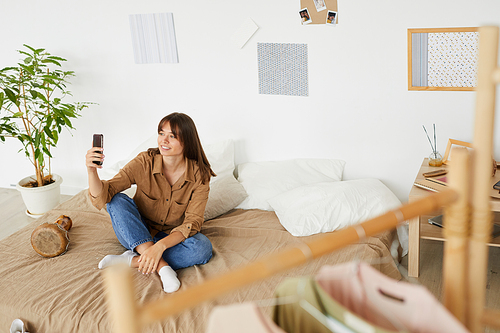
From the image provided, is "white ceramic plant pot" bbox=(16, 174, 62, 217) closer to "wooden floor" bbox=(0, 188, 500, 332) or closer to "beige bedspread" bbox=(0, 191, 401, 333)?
"wooden floor" bbox=(0, 188, 500, 332)

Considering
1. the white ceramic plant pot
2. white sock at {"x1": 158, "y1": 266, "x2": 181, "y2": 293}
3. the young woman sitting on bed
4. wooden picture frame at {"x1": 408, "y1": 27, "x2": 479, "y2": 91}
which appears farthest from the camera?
the white ceramic plant pot

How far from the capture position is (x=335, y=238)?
76 centimetres

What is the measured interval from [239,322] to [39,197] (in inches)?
111

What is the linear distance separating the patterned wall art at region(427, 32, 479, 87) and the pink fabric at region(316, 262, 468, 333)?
6.04 feet

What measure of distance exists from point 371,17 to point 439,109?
24.0 inches

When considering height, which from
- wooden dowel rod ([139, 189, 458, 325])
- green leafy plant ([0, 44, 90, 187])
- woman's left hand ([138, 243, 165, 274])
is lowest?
woman's left hand ([138, 243, 165, 274])

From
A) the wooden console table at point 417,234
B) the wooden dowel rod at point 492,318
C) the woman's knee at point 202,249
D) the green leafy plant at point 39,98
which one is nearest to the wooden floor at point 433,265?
the wooden console table at point 417,234

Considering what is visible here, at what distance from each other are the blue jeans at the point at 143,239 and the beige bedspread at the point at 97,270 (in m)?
0.05

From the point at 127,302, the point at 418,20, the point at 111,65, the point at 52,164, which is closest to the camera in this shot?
the point at 127,302

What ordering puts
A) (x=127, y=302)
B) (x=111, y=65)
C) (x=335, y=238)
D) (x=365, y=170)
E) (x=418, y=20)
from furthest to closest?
(x=111, y=65)
(x=365, y=170)
(x=418, y=20)
(x=335, y=238)
(x=127, y=302)

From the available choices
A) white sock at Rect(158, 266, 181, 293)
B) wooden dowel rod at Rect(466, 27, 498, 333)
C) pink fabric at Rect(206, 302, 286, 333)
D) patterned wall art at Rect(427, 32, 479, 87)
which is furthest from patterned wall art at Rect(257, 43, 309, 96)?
pink fabric at Rect(206, 302, 286, 333)

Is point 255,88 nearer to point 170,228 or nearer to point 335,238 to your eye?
point 170,228

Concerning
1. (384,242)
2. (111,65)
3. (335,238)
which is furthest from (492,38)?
(111,65)

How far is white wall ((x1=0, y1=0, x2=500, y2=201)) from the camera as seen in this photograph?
250 cm
